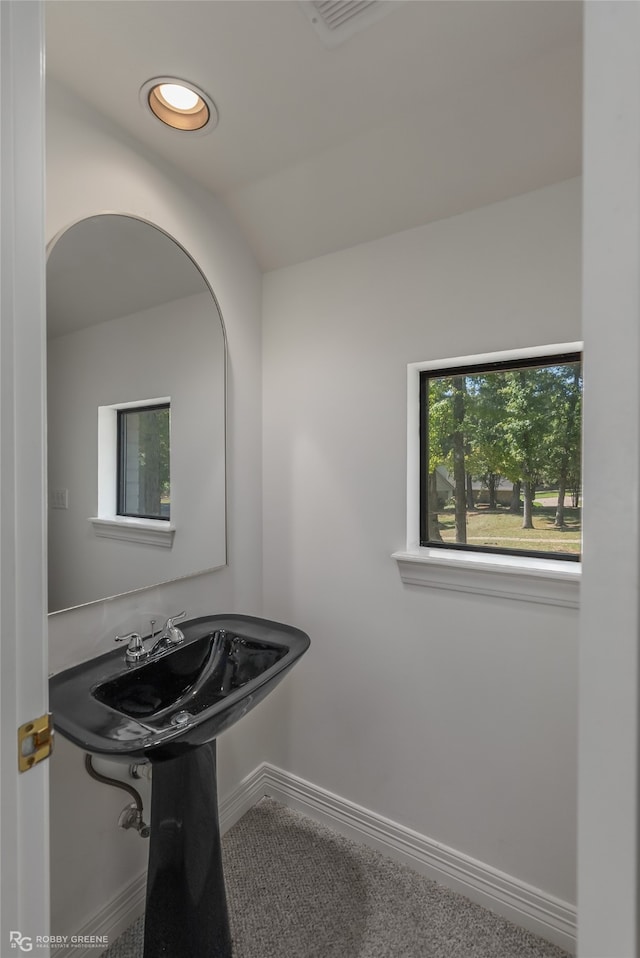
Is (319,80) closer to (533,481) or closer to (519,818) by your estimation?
(533,481)

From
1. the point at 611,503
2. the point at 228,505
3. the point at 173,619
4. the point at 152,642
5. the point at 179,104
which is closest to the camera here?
the point at 611,503

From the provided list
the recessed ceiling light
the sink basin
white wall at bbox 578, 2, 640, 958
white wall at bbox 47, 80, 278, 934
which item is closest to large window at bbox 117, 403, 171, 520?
white wall at bbox 47, 80, 278, 934

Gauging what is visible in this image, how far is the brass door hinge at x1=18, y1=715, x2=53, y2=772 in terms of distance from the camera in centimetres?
60

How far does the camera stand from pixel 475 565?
1436 mm

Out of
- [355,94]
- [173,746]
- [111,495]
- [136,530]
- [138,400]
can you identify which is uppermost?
[355,94]

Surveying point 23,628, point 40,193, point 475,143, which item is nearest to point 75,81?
point 40,193

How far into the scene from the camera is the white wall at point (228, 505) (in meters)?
1.20

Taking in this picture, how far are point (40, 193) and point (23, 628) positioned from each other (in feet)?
1.96

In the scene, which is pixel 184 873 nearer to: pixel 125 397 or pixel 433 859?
pixel 433 859

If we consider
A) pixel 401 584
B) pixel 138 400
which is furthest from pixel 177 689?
pixel 138 400

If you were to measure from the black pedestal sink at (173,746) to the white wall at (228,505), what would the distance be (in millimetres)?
144

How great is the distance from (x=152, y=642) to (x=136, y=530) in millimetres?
347

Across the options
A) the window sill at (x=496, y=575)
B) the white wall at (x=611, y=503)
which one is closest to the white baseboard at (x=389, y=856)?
the window sill at (x=496, y=575)

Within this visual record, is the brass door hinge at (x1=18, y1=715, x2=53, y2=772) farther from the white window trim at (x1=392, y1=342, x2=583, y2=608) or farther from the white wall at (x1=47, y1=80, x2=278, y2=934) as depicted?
the white window trim at (x1=392, y1=342, x2=583, y2=608)
